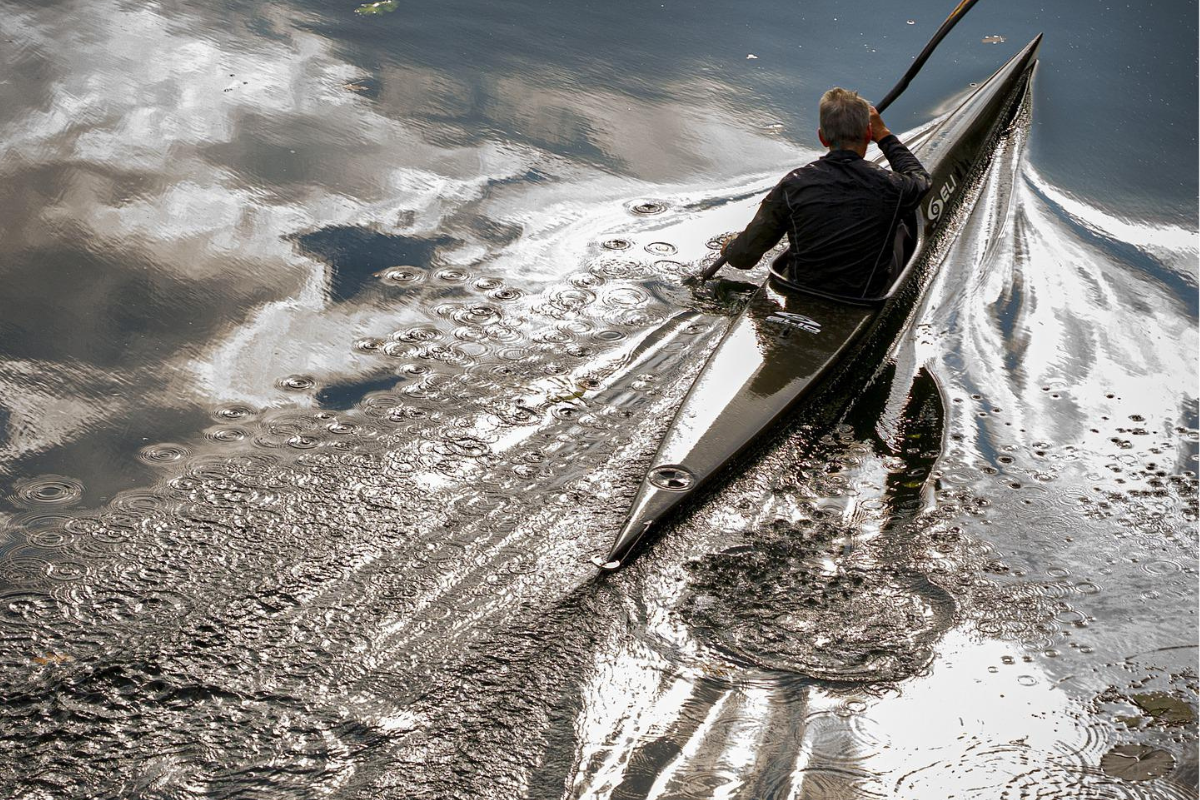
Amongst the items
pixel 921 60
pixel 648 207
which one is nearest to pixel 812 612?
pixel 648 207

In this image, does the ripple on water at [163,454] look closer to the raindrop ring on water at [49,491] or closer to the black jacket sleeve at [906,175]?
the raindrop ring on water at [49,491]

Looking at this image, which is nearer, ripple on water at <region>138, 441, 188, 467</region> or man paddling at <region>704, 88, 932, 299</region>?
ripple on water at <region>138, 441, 188, 467</region>

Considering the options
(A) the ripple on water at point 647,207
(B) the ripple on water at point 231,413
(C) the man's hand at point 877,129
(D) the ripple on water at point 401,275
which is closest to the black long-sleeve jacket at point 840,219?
(C) the man's hand at point 877,129

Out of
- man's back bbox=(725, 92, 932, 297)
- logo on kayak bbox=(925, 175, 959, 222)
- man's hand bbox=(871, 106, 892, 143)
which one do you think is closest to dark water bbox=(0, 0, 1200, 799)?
logo on kayak bbox=(925, 175, 959, 222)

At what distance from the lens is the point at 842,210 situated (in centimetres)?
414

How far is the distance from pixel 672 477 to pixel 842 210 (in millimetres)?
1655

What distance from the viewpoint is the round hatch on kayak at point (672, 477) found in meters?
3.06

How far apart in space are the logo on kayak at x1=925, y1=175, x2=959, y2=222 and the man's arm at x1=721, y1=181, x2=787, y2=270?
3.97 feet

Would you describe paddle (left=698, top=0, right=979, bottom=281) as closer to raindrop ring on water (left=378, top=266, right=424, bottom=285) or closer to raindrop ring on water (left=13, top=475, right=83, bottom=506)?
raindrop ring on water (left=378, top=266, right=424, bottom=285)

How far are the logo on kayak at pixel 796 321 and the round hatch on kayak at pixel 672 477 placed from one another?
3.70ft

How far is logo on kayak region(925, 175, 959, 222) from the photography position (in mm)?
5171

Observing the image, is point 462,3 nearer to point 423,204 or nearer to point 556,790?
point 423,204

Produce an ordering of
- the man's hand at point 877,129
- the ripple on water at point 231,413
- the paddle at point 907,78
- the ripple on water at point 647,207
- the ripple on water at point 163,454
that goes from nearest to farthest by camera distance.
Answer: the ripple on water at point 163,454, the ripple on water at point 231,413, the man's hand at point 877,129, the paddle at point 907,78, the ripple on water at point 647,207

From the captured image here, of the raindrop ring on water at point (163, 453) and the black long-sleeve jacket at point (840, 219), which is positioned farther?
the black long-sleeve jacket at point (840, 219)
